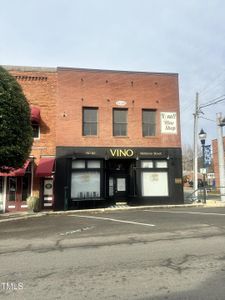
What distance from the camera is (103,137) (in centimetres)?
2150

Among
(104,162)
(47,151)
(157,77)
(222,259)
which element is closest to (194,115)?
(157,77)

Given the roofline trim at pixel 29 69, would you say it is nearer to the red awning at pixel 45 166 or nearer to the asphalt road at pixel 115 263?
the red awning at pixel 45 166

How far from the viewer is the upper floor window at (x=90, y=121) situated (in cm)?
2159

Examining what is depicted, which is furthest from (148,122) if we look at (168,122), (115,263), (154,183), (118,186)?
(115,263)

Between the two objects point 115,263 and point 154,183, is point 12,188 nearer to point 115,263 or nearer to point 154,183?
point 154,183

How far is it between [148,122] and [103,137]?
333cm

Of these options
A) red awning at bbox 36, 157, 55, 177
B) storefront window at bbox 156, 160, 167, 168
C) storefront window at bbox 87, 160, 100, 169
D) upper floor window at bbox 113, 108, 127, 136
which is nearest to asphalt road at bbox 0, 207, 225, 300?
red awning at bbox 36, 157, 55, 177

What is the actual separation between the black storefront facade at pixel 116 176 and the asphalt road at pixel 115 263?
31.1 ft

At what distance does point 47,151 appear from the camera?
825 inches

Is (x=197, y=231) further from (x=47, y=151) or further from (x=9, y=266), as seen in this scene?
(x=47, y=151)

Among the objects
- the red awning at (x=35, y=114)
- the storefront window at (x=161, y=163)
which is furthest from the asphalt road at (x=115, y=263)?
the storefront window at (x=161, y=163)

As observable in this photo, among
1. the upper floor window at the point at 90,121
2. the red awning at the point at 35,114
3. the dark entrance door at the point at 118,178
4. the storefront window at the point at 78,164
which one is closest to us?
the red awning at the point at 35,114

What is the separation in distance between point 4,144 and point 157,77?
40.6ft

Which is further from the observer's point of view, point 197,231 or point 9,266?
point 197,231
